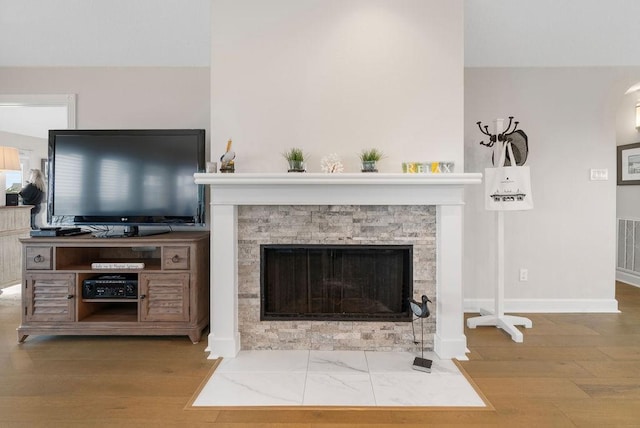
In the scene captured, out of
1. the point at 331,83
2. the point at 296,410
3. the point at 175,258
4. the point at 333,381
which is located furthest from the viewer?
the point at 175,258

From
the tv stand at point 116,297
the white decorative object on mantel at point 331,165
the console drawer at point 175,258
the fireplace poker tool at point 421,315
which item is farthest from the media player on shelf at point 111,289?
the fireplace poker tool at point 421,315

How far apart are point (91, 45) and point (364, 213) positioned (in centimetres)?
287

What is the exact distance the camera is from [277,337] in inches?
105

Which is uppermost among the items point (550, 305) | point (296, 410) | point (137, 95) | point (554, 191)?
point (137, 95)

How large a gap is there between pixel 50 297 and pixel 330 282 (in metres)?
2.16

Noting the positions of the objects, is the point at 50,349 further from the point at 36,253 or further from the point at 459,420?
the point at 459,420

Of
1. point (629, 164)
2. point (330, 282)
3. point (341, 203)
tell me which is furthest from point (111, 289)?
point (629, 164)

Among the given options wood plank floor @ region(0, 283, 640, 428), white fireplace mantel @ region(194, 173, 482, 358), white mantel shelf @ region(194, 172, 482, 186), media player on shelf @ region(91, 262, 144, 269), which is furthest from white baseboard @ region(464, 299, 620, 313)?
media player on shelf @ region(91, 262, 144, 269)

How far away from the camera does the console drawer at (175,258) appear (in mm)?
2748

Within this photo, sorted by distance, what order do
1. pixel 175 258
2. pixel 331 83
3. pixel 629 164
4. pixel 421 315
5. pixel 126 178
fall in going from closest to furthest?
pixel 421 315 → pixel 331 83 → pixel 175 258 → pixel 126 178 → pixel 629 164

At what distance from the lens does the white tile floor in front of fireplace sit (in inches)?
78.5

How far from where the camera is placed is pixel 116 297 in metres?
2.81

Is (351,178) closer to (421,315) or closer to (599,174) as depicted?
(421,315)

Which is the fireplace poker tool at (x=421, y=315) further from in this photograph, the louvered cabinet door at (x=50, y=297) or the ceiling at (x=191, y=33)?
the louvered cabinet door at (x=50, y=297)
